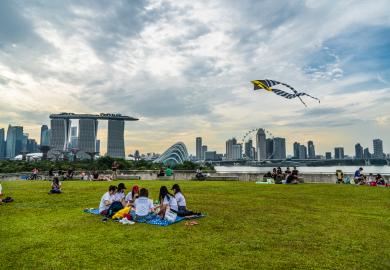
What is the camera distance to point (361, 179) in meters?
26.7

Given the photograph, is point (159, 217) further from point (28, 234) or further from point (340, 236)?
point (340, 236)

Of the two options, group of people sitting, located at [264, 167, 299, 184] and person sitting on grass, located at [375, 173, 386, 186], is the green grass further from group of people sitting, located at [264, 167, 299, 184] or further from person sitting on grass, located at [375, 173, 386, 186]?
person sitting on grass, located at [375, 173, 386, 186]

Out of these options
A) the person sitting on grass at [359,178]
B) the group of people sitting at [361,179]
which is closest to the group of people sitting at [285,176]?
the group of people sitting at [361,179]

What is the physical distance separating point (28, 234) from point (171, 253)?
485 cm

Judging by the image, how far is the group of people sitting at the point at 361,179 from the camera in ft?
85.5

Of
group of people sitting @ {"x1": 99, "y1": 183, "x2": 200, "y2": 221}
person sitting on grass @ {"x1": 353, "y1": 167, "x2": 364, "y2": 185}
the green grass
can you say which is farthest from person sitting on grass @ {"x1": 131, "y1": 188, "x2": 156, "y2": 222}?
person sitting on grass @ {"x1": 353, "y1": 167, "x2": 364, "y2": 185}

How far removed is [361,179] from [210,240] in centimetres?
2227

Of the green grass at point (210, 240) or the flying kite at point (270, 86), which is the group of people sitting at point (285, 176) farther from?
the green grass at point (210, 240)

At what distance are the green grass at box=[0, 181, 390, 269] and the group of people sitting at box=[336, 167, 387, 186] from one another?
13.3 meters

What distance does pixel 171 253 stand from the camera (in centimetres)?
789

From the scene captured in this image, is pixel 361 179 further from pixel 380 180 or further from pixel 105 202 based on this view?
pixel 105 202

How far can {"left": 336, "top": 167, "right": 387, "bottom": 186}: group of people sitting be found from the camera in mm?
26047

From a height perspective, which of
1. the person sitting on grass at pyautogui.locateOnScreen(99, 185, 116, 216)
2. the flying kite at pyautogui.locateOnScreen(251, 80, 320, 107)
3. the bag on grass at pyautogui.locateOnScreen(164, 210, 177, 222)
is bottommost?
the bag on grass at pyautogui.locateOnScreen(164, 210, 177, 222)

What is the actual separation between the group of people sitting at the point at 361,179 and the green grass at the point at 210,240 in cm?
1327
